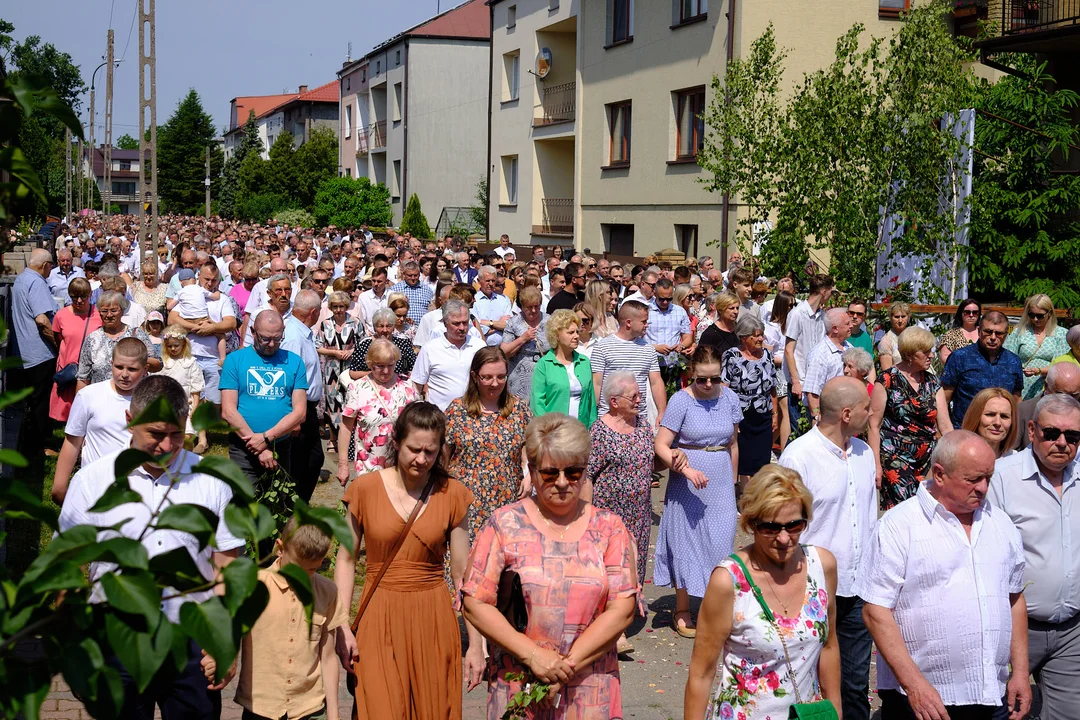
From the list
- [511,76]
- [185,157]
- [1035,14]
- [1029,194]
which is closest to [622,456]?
[1029,194]

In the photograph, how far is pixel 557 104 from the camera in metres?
35.2

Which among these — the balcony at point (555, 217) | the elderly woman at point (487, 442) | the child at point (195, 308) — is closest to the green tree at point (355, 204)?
the balcony at point (555, 217)

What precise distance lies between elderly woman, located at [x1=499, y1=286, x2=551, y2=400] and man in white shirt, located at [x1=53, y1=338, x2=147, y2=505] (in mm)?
4268

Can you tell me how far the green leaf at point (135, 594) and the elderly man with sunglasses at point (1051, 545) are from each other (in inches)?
178

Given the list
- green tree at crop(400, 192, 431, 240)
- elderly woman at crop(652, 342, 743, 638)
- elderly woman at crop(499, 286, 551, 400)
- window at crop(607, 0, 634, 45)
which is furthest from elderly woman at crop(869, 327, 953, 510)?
green tree at crop(400, 192, 431, 240)

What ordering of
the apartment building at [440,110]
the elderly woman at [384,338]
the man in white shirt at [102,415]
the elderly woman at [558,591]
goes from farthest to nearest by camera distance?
the apartment building at [440,110] < the elderly woman at [384,338] < the man in white shirt at [102,415] < the elderly woman at [558,591]

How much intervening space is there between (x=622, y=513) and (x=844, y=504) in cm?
212

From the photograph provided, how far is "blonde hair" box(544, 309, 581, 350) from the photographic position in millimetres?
8523

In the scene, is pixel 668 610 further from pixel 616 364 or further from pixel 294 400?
pixel 294 400

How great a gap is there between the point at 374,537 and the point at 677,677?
2756 mm

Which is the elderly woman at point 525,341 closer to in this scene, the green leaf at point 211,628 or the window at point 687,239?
the green leaf at point 211,628

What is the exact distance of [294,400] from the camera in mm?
8047

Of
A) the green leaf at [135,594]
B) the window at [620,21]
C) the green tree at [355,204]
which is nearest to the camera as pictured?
the green leaf at [135,594]

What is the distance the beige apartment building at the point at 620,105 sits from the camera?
24.6 m
